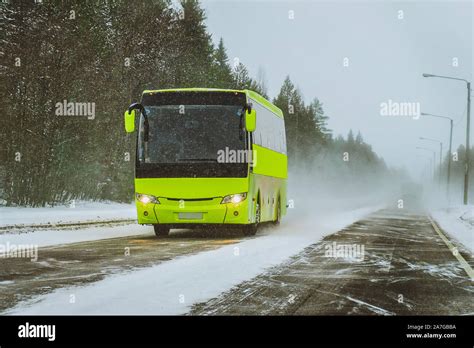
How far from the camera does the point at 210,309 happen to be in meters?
6.90

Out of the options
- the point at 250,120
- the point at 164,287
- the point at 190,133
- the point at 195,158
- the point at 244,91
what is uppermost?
the point at 244,91

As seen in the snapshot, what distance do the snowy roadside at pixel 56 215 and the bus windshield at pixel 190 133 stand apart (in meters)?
5.27

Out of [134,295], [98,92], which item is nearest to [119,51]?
[98,92]

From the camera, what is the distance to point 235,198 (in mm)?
17109

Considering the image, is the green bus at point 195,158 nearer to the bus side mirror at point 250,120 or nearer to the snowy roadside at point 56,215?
the bus side mirror at point 250,120

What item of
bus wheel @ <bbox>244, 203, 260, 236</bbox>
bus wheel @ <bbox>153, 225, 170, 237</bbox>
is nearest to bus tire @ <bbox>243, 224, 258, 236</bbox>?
bus wheel @ <bbox>244, 203, 260, 236</bbox>

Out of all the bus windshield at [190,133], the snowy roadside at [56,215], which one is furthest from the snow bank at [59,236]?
the bus windshield at [190,133]

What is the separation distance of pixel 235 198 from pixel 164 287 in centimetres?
896

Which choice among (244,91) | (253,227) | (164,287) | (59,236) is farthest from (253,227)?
(164,287)

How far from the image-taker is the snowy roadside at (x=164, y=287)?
6.73 m

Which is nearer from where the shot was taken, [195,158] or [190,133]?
[195,158]

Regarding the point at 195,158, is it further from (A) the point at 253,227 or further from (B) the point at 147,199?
(A) the point at 253,227
